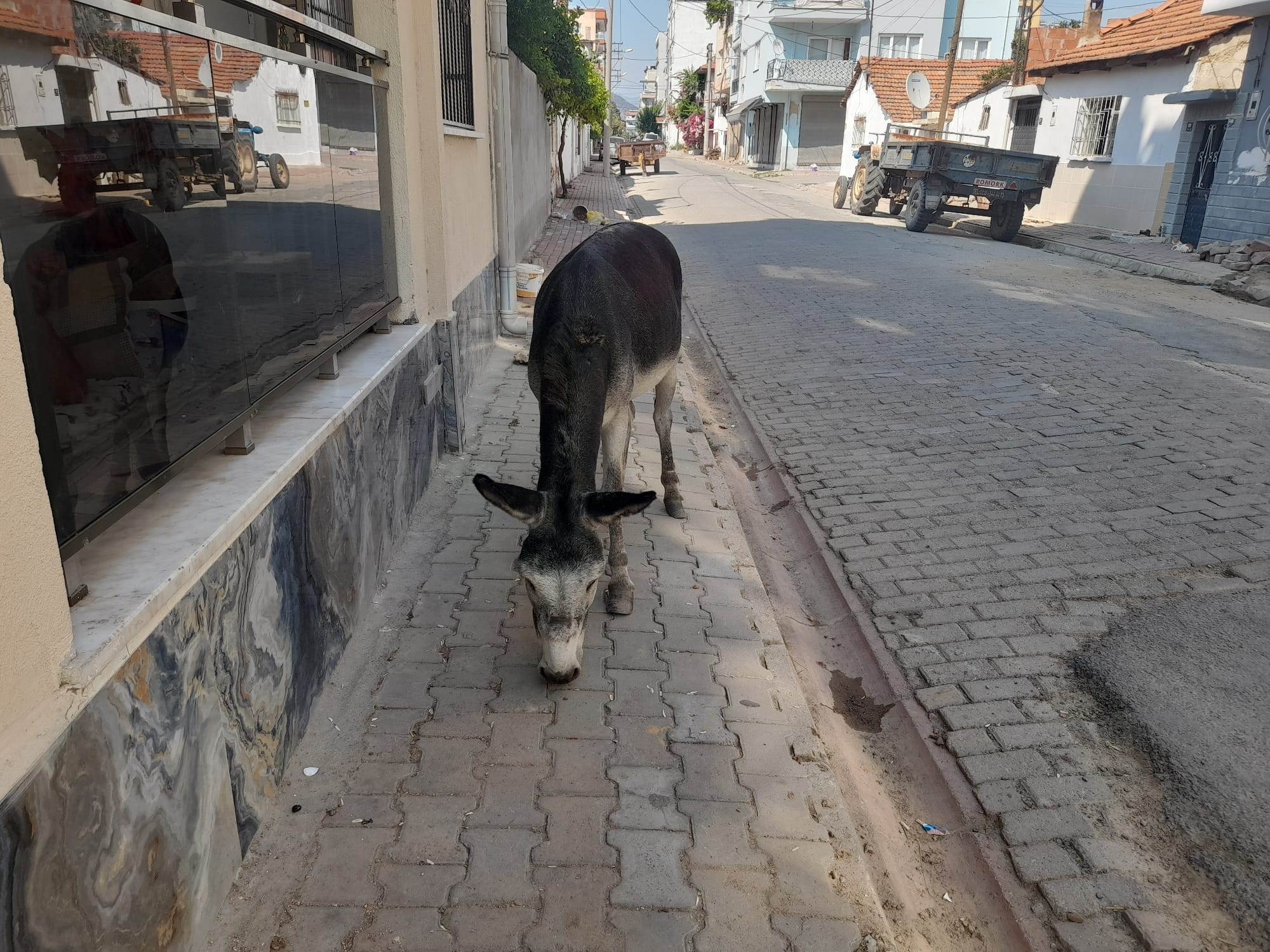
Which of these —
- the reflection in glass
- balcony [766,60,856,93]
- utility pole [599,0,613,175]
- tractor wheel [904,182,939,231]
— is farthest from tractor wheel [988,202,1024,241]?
balcony [766,60,856,93]

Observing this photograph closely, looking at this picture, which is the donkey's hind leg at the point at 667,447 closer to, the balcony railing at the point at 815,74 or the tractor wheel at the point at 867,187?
the tractor wheel at the point at 867,187

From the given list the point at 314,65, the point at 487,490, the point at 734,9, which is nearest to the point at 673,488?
the point at 487,490

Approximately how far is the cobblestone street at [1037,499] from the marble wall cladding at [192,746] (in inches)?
99.2

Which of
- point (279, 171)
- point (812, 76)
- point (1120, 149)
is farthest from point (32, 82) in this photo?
point (812, 76)

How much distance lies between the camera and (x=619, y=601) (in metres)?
4.33

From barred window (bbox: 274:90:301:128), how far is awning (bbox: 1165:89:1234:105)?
1892cm

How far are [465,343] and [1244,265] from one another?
1421cm

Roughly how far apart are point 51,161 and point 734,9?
64.7 metres

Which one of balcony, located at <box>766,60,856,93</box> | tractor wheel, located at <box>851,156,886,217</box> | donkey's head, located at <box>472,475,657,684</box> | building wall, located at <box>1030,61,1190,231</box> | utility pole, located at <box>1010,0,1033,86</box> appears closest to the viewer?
donkey's head, located at <box>472,475,657,684</box>

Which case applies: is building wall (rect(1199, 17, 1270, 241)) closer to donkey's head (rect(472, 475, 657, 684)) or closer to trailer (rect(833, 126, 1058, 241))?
trailer (rect(833, 126, 1058, 241))

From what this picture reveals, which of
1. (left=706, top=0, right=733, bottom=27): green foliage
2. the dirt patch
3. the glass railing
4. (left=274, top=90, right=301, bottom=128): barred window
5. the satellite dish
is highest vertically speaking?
(left=706, top=0, right=733, bottom=27): green foliage

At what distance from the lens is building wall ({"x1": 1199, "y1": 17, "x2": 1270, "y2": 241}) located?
1603 cm

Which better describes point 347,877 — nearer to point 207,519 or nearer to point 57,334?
point 207,519

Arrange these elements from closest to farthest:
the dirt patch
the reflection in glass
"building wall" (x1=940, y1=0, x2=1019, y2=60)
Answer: the reflection in glass
the dirt patch
"building wall" (x1=940, y1=0, x2=1019, y2=60)
